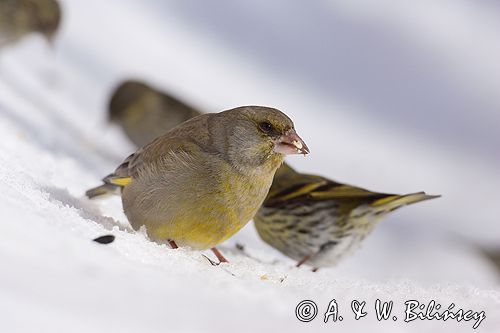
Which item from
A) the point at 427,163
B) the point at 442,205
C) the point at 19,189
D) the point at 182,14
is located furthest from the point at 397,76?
the point at 19,189

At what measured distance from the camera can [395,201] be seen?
163 inches

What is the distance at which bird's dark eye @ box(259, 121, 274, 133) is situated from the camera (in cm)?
318

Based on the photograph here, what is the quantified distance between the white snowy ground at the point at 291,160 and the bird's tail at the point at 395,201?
387mm

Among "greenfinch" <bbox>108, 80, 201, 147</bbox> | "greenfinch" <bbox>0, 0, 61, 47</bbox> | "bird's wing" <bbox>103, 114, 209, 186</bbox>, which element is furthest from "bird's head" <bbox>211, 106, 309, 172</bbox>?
"greenfinch" <bbox>0, 0, 61, 47</bbox>

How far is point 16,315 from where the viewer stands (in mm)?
1729

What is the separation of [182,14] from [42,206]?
876 cm

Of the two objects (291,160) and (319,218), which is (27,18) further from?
(319,218)

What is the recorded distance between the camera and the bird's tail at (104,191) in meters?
3.71

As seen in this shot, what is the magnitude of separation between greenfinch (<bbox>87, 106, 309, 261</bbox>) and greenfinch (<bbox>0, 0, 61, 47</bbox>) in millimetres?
4817

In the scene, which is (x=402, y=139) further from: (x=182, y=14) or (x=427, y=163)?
(x=182, y=14)

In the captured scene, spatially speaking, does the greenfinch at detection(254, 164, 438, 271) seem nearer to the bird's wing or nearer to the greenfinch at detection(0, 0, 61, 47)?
the bird's wing

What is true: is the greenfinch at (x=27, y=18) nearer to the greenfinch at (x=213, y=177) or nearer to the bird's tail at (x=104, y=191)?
the bird's tail at (x=104, y=191)

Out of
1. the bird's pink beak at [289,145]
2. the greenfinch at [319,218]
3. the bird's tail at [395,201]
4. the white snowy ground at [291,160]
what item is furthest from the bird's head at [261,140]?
the greenfinch at [319,218]

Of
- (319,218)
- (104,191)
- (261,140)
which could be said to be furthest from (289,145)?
(319,218)
